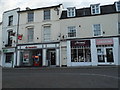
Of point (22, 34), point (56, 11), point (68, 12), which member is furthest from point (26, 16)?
point (68, 12)

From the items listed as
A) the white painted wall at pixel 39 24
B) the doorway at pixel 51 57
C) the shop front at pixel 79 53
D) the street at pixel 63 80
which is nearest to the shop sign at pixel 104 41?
the shop front at pixel 79 53

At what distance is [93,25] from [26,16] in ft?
35.9

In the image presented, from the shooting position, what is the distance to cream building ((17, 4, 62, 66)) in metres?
19.1

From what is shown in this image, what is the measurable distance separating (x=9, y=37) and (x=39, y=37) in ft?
19.9

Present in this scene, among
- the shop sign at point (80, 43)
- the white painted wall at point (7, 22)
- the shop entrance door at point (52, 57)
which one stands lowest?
the shop entrance door at point (52, 57)

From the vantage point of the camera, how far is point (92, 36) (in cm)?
1747

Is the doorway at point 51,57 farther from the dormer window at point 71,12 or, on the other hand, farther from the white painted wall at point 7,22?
the white painted wall at point 7,22

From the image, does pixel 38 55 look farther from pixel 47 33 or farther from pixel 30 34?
pixel 47 33

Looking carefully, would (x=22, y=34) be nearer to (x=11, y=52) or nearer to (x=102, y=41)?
(x=11, y=52)

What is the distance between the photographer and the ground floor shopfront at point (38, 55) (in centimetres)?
1894

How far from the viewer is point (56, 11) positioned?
778 inches

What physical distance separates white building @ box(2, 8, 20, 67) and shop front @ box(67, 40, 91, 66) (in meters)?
9.33

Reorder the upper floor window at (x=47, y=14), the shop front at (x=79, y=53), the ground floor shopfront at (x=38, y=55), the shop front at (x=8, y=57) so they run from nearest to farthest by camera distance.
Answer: the shop front at (x=79, y=53) → the ground floor shopfront at (x=38, y=55) → the upper floor window at (x=47, y=14) → the shop front at (x=8, y=57)

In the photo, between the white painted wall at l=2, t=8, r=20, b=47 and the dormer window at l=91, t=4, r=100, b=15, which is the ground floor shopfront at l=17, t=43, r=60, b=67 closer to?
the white painted wall at l=2, t=8, r=20, b=47
